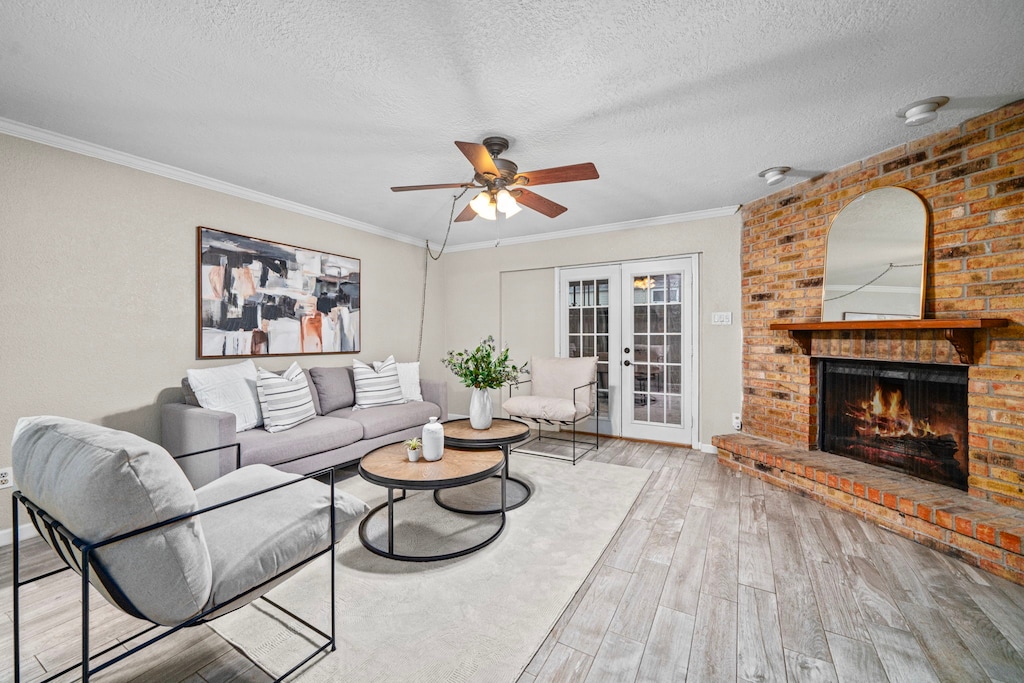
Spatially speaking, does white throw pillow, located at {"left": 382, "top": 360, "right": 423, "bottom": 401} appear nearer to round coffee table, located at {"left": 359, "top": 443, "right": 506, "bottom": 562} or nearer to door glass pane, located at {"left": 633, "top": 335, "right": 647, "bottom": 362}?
round coffee table, located at {"left": 359, "top": 443, "right": 506, "bottom": 562}

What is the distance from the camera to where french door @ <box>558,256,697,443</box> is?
4305 mm

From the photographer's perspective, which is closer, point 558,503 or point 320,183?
point 558,503

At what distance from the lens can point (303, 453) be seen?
2951 mm

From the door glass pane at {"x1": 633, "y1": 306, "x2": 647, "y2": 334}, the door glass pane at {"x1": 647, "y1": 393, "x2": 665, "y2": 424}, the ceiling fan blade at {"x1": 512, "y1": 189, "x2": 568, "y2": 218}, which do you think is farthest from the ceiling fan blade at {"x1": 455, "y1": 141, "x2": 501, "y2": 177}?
the door glass pane at {"x1": 647, "y1": 393, "x2": 665, "y2": 424}

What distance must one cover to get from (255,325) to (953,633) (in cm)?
459

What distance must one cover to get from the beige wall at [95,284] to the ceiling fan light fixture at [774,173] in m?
4.23

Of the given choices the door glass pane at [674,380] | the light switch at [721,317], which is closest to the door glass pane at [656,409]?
the door glass pane at [674,380]

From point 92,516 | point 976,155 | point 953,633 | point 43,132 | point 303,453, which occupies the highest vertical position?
point 43,132

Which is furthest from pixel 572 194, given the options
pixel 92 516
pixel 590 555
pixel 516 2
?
pixel 92 516

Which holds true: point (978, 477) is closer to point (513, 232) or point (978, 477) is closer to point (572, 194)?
point (572, 194)

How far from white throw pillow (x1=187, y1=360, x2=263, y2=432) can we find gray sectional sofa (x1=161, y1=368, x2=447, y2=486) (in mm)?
81

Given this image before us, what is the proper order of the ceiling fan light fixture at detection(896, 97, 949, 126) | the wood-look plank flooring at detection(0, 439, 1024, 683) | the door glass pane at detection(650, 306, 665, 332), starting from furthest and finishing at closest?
the door glass pane at detection(650, 306, 665, 332), the ceiling fan light fixture at detection(896, 97, 949, 126), the wood-look plank flooring at detection(0, 439, 1024, 683)

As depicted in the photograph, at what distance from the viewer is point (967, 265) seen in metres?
2.42

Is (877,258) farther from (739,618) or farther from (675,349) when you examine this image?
(739,618)
